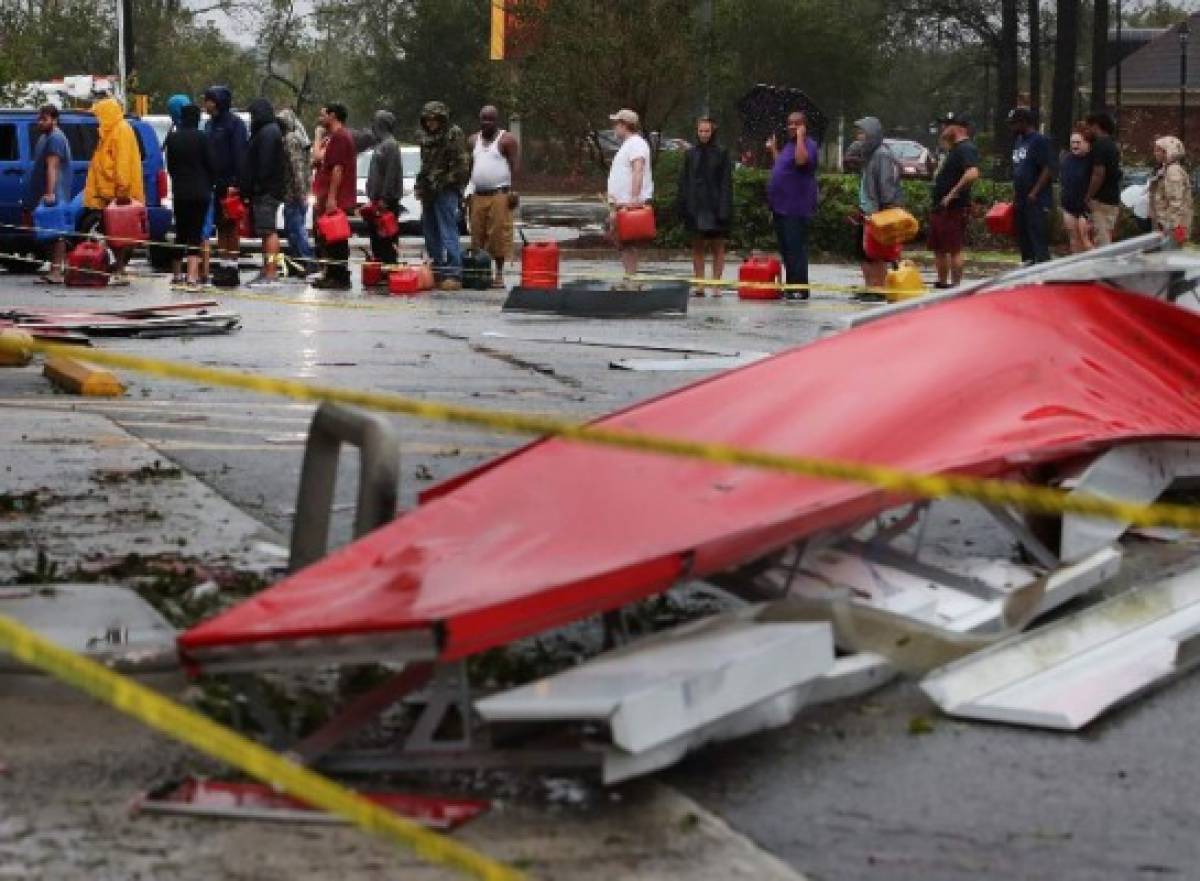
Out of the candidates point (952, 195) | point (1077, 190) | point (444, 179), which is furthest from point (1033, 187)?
point (444, 179)

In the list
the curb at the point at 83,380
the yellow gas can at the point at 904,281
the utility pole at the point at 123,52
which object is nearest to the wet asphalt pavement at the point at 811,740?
the curb at the point at 83,380

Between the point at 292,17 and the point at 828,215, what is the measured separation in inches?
1995

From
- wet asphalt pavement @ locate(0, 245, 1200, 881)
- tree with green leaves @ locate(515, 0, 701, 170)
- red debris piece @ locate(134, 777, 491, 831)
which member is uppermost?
tree with green leaves @ locate(515, 0, 701, 170)

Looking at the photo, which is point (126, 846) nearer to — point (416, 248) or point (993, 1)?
point (416, 248)

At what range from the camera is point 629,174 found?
931 inches

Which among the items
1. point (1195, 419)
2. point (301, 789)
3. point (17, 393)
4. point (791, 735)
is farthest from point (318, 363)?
point (301, 789)

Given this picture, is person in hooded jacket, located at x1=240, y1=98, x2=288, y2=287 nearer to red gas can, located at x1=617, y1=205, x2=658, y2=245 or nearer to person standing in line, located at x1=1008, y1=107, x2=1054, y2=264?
red gas can, located at x1=617, y1=205, x2=658, y2=245

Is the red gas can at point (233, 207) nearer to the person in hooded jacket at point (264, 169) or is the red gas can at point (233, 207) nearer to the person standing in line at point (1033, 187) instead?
the person in hooded jacket at point (264, 169)

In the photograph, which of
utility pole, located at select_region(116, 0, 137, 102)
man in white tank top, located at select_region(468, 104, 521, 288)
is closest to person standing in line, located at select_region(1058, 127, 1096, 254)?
man in white tank top, located at select_region(468, 104, 521, 288)

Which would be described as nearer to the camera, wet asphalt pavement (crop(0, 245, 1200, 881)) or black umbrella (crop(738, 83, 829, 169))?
wet asphalt pavement (crop(0, 245, 1200, 881))

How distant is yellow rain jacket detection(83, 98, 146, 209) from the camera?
25.1 m

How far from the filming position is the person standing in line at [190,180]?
79.6ft

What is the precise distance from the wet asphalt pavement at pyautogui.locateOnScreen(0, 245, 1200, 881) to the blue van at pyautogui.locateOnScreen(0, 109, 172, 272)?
1015 centimetres

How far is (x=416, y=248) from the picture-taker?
35.3 meters
